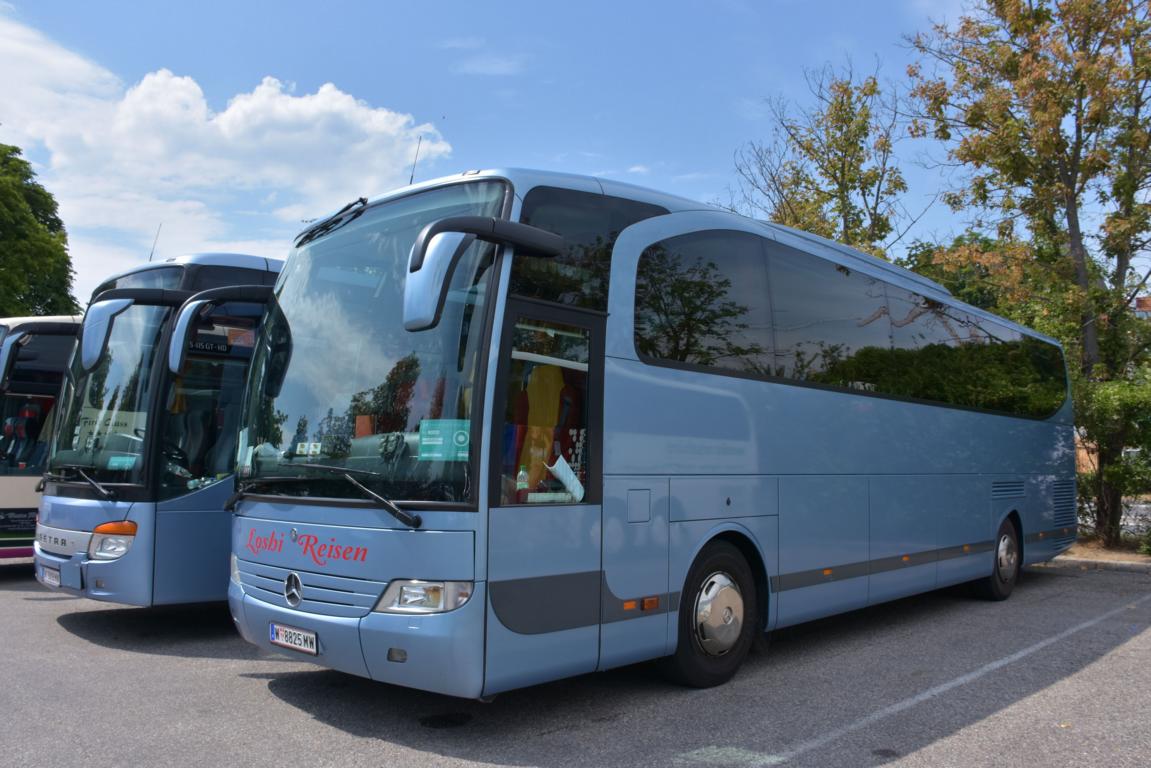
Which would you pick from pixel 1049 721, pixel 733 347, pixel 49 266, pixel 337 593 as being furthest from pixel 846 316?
pixel 49 266

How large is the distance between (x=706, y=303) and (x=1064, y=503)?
952cm

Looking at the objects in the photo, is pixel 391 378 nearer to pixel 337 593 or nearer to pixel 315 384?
pixel 315 384

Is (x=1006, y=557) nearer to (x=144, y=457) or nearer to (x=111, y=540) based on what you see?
(x=144, y=457)

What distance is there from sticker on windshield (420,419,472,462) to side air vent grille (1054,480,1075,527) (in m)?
11.2

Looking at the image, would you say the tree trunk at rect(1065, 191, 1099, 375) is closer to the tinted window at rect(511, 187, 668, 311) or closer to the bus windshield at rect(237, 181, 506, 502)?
the tinted window at rect(511, 187, 668, 311)

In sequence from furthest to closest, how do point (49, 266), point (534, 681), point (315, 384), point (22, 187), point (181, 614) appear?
point (22, 187)
point (49, 266)
point (181, 614)
point (315, 384)
point (534, 681)

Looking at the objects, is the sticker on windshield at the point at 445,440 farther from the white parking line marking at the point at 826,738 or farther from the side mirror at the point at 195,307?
the side mirror at the point at 195,307

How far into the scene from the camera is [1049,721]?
6070mm

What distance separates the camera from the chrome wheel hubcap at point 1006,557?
462 inches

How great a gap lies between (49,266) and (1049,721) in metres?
37.7

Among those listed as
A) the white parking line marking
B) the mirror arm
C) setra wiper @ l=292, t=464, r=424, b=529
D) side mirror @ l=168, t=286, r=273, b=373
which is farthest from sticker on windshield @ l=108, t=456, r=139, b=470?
the white parking line marking

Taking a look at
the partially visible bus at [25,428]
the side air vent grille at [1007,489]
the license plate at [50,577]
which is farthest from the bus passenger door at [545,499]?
the partially visible bus at [25,428]

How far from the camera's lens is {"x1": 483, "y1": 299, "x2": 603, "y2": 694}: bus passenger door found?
527 cm

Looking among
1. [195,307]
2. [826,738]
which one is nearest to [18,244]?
[195,307]
